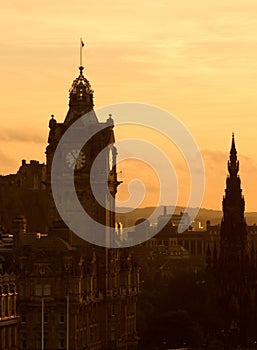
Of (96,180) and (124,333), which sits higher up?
(96,180)

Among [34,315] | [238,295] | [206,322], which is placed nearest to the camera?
[34,315]

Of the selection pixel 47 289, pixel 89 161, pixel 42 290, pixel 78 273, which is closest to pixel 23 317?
pixel 42 290

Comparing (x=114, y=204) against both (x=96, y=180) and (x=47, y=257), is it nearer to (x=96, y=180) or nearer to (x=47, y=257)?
(x=96, y=180)

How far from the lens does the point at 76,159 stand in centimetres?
14288

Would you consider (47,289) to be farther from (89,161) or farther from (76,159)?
(89,161)

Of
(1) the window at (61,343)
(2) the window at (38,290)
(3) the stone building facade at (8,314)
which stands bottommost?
(1) the window at (61,343)

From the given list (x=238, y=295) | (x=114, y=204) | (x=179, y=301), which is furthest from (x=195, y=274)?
(x=114, y=204)

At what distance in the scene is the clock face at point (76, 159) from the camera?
14288 cm

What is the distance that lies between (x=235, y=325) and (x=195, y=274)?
80.6 ft

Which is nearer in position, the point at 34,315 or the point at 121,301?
the point at 34,315

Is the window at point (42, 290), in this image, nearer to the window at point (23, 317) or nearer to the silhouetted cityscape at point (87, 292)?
the silhouetted cityscape at point (87, 292)

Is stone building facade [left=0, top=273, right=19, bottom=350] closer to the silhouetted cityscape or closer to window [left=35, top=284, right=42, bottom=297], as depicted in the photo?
the silhouetted cityscape

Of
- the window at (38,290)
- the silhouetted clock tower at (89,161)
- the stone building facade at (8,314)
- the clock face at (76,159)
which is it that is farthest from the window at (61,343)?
the clock face at (76,159)

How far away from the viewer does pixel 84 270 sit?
136m
